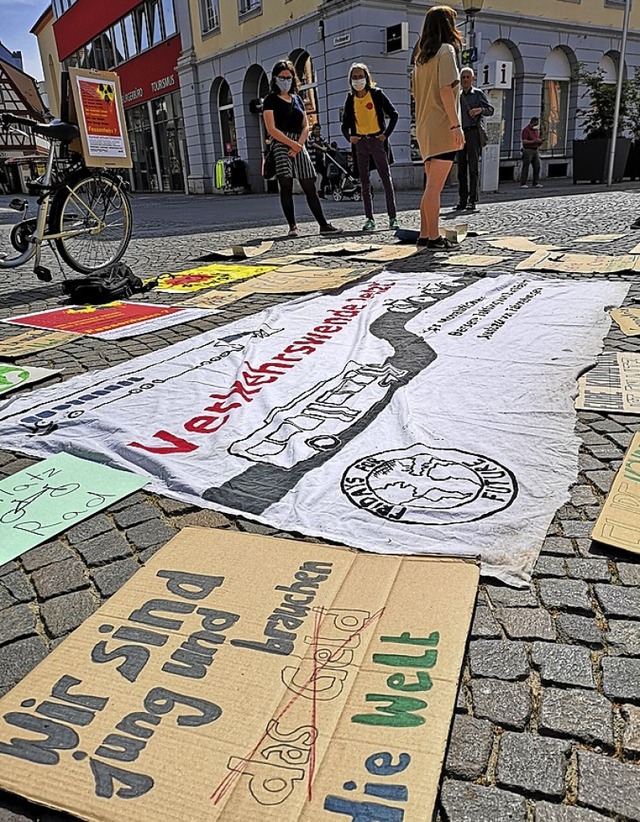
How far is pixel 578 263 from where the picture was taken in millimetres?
5430

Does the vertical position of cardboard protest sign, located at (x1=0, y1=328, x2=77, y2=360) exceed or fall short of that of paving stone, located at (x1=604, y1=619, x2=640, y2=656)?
it exceeds it

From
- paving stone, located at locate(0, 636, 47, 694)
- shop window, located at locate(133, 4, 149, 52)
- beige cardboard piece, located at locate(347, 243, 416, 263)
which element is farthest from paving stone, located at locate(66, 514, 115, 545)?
shop window, located at locate(133, 4, 149, 52)

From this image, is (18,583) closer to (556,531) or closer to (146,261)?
(556,531)

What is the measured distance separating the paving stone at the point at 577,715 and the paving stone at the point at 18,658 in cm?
106

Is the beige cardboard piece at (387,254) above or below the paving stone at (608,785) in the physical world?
above

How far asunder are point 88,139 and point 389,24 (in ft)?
44.3

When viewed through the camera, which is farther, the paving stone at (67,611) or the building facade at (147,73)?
the building facade at (147,73)

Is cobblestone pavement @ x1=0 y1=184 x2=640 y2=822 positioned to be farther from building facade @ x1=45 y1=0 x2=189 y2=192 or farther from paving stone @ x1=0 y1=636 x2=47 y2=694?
building facade @ x1=45 y1=0 x2=189 y2=192

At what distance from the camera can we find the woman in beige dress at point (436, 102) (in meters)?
5.82

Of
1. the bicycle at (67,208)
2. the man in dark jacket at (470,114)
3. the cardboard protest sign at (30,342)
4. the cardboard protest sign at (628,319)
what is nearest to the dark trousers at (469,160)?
the man in dark jacket at (470,114)

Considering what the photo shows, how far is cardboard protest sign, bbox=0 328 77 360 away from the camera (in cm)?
370

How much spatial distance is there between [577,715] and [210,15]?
25.6 metres

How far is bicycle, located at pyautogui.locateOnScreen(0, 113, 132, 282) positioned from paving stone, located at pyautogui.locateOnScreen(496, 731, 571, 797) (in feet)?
16.7

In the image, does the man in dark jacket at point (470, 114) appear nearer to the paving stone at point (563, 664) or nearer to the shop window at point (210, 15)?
the paving stone at point (563, 664)
